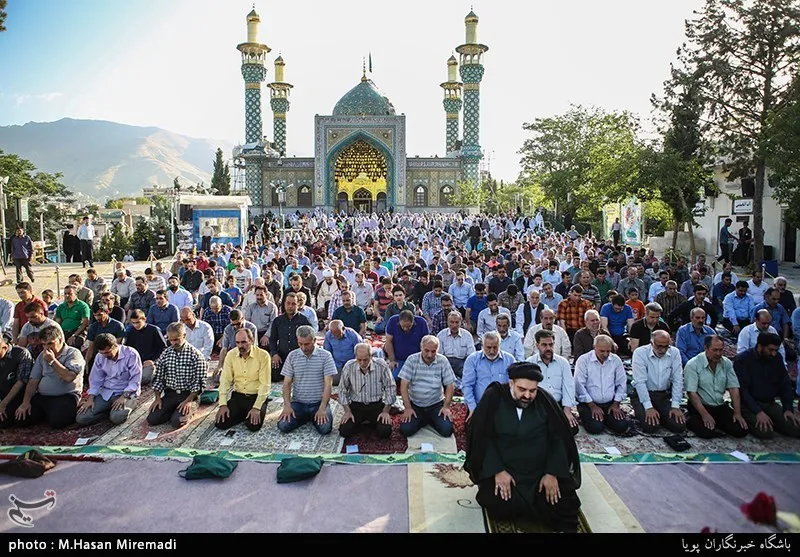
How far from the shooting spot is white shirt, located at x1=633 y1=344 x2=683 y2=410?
16.9ft

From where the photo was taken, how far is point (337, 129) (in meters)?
37.6

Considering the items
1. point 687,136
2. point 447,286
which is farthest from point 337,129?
point 447,286

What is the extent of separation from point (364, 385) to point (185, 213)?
1321 centimetres

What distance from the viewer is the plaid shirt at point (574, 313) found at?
7.29 m

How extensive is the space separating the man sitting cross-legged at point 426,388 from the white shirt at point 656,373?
63.5 inches

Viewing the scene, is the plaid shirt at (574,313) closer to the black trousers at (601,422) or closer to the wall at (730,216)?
the black trousers at (601,422)

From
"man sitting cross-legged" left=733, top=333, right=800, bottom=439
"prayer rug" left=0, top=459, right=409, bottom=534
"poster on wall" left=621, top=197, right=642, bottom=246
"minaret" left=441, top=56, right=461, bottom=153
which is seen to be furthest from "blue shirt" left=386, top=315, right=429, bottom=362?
"minaret" left=441, top=56, right=461, bottom=153

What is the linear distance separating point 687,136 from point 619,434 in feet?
46.9

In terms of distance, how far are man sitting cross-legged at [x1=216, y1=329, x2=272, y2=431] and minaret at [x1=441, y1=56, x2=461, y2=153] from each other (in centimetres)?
3734

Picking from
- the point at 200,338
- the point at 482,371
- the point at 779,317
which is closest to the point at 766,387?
the point at 779,317

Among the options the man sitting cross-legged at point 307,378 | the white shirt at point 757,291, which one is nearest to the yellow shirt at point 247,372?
the man sitting cross-legged at point 307,378

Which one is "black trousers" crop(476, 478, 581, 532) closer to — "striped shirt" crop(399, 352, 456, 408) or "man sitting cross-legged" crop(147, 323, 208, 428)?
"striped shirt" crop(399, 352, 456, 408)
